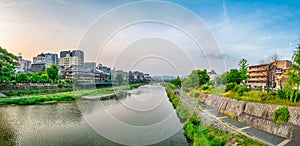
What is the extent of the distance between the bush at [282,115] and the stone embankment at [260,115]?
0.09m

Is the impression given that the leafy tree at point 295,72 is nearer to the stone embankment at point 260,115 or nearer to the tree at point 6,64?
the stone embankment at point 260,115

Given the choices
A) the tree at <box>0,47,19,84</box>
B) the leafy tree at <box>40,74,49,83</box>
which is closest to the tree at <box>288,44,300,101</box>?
the tree at <box>0,47,19,84</box>

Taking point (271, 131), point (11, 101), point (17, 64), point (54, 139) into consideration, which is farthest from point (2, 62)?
point (271, 131)

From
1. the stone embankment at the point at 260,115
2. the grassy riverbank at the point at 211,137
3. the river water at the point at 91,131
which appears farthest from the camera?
the river water at the point at 91,131

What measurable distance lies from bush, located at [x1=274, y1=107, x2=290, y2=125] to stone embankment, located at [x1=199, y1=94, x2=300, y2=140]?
0.09 meters

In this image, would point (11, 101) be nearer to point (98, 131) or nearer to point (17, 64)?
point (17, 64)

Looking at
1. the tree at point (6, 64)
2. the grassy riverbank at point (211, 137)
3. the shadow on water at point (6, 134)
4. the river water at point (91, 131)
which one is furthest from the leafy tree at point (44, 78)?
the grassy riverbank at point (211, 137)

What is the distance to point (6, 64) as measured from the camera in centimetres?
1456

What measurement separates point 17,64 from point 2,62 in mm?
1242

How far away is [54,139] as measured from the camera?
5.77m

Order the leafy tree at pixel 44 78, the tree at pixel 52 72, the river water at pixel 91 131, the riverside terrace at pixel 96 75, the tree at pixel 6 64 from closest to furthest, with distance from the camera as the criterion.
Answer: the river water at pixel 91 131
the riverside terrace at pixel 96 75
the tree at pixel 6 64
the leafy tree at pixel 44 78
the tree at pixel 52 72

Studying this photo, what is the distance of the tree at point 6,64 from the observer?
1428 centimetres

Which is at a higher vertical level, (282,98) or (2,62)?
(2,62)

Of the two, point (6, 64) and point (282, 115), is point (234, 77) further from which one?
point (6, 64)
